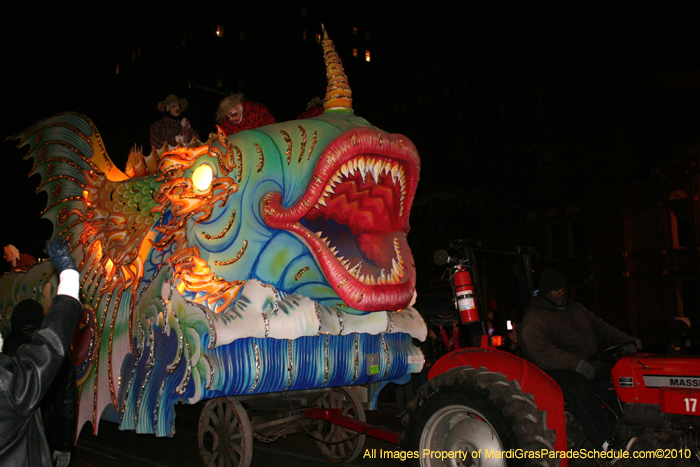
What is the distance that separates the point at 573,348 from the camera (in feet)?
12.7

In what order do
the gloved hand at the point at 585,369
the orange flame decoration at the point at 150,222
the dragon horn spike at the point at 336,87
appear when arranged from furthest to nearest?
the dragon horn spike at the point at 336,87
the orange flame decoration at the point at 150,222
the gloved hand at the point at 585,369

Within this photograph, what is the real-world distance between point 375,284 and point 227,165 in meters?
1.38

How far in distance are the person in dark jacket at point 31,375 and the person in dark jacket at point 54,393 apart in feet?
6.65

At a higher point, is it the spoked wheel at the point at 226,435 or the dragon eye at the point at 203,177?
the dragon eye at the point at 203,177

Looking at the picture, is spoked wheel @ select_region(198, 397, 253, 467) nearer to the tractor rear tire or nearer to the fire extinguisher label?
the tractor rear tire

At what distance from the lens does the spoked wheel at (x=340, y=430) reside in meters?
5.16

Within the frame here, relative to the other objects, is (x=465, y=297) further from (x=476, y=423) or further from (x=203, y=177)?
(x=203, y=177)

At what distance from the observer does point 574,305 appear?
411 cm

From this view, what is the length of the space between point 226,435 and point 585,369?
2767 mm

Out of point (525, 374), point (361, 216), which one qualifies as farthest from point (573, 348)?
point (361, 216)

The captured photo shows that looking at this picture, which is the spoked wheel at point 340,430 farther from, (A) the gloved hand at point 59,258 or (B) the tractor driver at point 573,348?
→ (A) the gloved hand at point 59,258

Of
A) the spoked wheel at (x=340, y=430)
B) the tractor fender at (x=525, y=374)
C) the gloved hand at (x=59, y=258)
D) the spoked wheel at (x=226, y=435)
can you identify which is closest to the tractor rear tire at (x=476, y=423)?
the tractor fender at (x=525, y=374)

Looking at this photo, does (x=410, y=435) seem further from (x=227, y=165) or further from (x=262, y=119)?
(x=262, y=119)

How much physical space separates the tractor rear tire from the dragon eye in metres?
2.07
